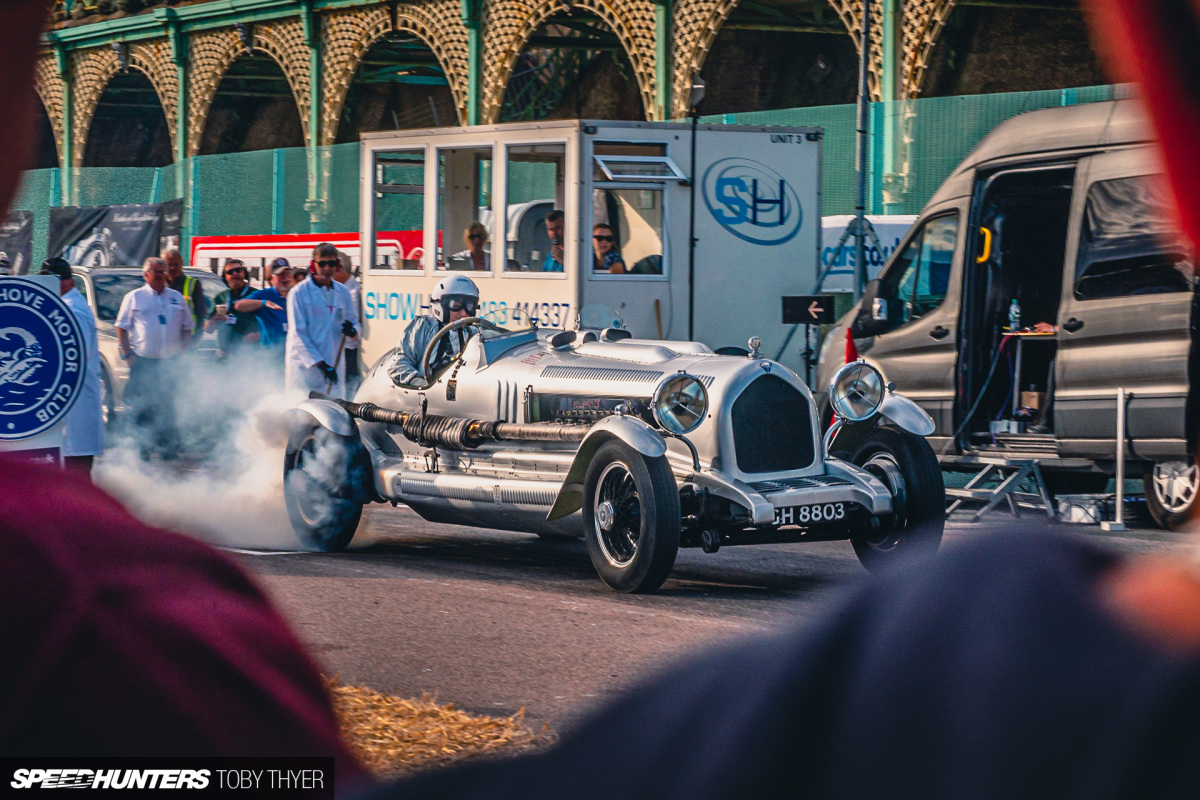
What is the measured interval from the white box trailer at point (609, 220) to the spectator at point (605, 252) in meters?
0.02

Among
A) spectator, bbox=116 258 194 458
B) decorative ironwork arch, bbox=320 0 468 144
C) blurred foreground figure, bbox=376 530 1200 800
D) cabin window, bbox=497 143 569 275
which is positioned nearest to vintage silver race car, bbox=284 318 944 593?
cabin window, bbox=497 143 569 275

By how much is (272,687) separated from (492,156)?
11.5 meters

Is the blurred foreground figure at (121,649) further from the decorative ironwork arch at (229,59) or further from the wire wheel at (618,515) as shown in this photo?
the decorative ironwork arch at (229,59)

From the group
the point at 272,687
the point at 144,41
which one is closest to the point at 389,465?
the point at 272,687

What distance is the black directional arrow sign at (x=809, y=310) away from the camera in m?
12.0

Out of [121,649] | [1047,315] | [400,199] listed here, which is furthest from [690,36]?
[121,649]

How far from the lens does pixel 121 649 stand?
82 centimetres

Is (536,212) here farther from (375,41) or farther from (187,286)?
(375,41)

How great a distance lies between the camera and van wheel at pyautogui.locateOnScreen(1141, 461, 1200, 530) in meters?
10.1

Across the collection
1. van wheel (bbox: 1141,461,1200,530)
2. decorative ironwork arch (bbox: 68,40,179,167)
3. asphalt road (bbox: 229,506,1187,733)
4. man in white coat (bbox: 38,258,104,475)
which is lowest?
asphalt road (bbox: 229,506,1187,733)

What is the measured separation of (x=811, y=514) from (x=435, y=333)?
2.89 meters

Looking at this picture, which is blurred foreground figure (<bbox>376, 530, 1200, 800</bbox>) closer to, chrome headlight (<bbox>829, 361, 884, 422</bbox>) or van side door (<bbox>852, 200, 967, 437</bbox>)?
chrome headlight (<bbox>829, 361, 884, 422</bbox>)

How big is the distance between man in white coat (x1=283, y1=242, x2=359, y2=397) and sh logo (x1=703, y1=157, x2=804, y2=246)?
3.34m

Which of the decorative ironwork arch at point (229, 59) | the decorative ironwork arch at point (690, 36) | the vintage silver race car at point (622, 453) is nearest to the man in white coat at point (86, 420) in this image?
the vintage silver race car at point (622, 453)
